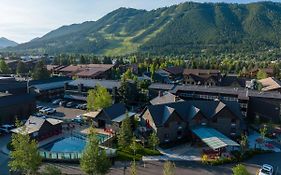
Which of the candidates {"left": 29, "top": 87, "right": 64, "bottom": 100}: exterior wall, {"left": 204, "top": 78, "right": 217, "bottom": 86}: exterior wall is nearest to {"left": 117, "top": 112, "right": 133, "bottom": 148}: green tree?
{"left": 29, "top": 87, "right": 64, "bottom": 100}: exterior wall

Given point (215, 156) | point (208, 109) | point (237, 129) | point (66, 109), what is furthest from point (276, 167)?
point (66, 109)

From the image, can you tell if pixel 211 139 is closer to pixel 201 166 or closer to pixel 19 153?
pixel 201 166

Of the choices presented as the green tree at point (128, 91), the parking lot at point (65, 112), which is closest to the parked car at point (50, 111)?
the parking lot at point (65, 112)

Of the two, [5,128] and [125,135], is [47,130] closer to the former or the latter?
[5,128]

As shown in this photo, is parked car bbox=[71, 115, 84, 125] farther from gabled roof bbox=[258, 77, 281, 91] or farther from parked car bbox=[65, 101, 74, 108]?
gabled roof bbox=[258, 77, 281, 91]

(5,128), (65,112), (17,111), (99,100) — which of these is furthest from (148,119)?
(17,111)

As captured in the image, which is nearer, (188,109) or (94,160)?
(94,160)
